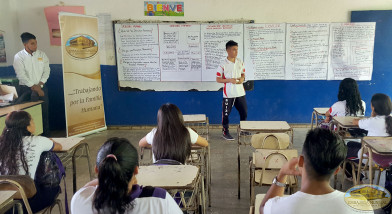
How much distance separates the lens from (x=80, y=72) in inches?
197

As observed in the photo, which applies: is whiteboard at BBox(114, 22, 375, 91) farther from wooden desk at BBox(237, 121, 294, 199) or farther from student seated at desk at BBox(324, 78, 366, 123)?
wooden desk at BBox(237, 121, 294, 199)

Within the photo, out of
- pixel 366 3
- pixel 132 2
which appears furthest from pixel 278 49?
pixel 132 2

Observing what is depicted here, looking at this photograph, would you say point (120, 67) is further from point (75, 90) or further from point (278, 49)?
point (278, 49)

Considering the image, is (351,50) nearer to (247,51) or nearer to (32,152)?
(247,51)

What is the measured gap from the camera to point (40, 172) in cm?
226

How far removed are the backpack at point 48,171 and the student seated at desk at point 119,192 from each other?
43.0 inches

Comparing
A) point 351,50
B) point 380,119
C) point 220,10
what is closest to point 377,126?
point 380,119

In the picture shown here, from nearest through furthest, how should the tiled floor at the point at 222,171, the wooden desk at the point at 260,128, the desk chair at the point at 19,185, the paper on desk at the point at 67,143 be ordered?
the desk chair at the point at 19,185 → the paper on desk at the point at 67,143 → the tiled floor at the point at 222,171 → the wooden desk at the point at 260,128

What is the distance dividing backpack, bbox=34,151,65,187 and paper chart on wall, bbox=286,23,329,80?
4.12 meters

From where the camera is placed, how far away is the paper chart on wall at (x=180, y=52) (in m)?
5.36

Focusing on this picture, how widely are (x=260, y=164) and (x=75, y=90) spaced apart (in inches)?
140

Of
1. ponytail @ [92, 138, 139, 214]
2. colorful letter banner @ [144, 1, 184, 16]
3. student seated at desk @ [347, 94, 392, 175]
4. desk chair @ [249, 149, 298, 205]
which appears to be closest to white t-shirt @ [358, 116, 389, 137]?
student seated at desk @ [347, 94, 392, 175]

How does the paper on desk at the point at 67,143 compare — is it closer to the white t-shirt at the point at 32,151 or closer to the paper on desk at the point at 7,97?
the white t-shirt at the point at 32,151

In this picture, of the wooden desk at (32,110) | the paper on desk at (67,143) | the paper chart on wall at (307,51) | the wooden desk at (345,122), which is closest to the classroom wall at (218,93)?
the paper chart on wall at (307,51)
